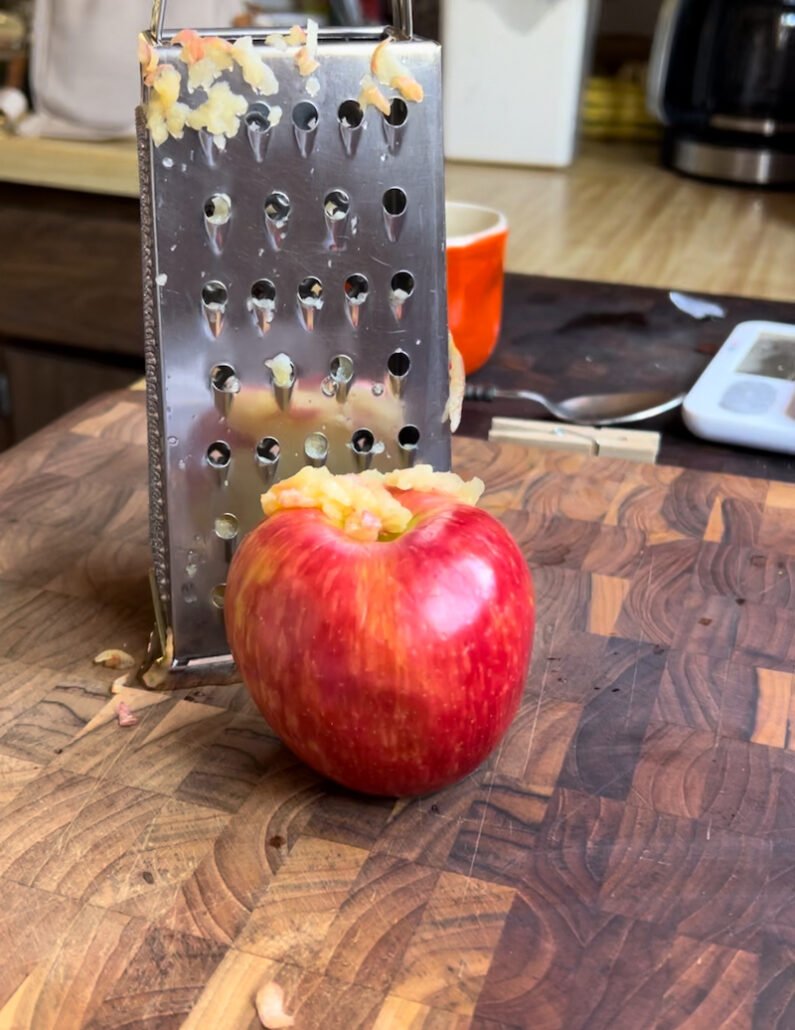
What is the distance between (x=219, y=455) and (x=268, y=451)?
26mm

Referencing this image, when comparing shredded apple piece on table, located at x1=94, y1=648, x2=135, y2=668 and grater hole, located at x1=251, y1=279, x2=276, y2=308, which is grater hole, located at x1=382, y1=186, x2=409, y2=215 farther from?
shredded apple piece on table, located at x1=94, y1=648, x2=135, y2=668

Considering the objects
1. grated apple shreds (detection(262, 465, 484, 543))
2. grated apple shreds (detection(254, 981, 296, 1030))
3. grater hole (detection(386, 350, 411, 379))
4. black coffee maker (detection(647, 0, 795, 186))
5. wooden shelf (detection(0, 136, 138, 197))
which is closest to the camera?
grated apple shreds (detection(254, 981, 296, 1030))

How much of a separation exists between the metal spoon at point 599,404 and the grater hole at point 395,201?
314 mm

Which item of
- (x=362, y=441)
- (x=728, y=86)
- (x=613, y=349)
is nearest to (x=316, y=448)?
(x=362, y=441)

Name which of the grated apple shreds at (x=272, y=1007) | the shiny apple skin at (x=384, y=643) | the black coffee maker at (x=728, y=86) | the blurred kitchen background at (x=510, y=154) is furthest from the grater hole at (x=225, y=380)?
the black coffee maker at (x=728, y=86)

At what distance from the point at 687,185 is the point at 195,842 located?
142 centimetres

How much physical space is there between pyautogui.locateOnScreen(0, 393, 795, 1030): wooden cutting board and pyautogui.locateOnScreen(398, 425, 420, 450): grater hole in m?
0.12

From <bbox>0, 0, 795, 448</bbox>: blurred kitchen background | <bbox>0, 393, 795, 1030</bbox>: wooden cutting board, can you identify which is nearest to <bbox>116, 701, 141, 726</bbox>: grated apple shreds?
<bbox>0, 393, 795, 1030</bbox>: wooden cutting board

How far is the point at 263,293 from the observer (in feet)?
1.93

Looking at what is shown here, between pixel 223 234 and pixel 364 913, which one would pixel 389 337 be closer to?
pixel 223 234

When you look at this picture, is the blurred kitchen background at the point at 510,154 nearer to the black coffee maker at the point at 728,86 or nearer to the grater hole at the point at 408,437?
the black coffee maker at the point at 728,86

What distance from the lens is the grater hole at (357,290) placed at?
601 millimetres

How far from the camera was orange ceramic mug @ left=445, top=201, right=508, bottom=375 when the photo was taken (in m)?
0.89

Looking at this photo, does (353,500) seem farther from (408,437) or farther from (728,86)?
(728,86)
